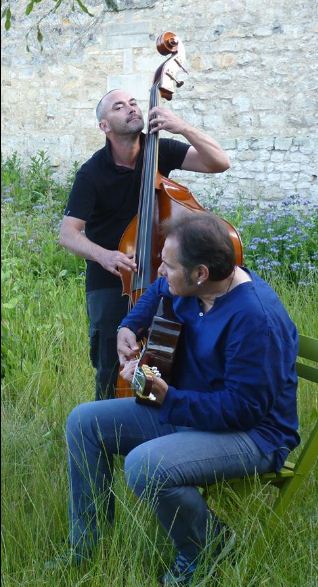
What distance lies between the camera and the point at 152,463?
258 centimetres

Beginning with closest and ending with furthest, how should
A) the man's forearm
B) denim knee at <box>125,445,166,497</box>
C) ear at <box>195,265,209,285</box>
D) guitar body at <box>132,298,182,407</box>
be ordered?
denim knee at <box>125,445,166,497</box>, ear at <box>195,265,209,285</box>, guitar body at <box>132,298,182,407</box>, the man's forearm

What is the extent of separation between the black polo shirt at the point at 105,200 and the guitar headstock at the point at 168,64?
0.78 ft

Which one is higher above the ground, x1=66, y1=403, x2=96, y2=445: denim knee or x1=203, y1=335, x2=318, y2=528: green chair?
x1=66, y1=403, x2=96, y2=445: denim knee

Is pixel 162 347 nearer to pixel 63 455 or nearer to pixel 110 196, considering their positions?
pixel 63 455

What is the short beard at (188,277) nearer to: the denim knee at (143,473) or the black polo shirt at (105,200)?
the denim knee at (143,473)

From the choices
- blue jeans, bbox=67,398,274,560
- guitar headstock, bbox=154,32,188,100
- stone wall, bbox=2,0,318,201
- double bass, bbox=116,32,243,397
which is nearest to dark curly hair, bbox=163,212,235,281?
blue jeans, bbox=67,398,274,560

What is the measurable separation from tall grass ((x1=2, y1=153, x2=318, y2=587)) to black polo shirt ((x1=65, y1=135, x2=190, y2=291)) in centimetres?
68

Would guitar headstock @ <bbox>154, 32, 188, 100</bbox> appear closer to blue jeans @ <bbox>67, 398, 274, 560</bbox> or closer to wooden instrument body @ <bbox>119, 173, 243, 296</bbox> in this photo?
wooden instrument body @ <bbox>119, 173, 243, 296</bbox>

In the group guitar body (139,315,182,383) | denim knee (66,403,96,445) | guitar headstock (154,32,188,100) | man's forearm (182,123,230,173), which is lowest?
denim knee (66,403,96,445)

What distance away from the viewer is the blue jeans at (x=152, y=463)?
2594mm

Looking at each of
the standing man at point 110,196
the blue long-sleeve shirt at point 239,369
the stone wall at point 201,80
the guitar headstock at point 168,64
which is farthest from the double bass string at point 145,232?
the stone wall at point 201,80

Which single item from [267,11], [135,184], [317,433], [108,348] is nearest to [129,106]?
[135,184]

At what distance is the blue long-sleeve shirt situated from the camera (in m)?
2.59

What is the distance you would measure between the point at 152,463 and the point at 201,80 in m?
7.65
